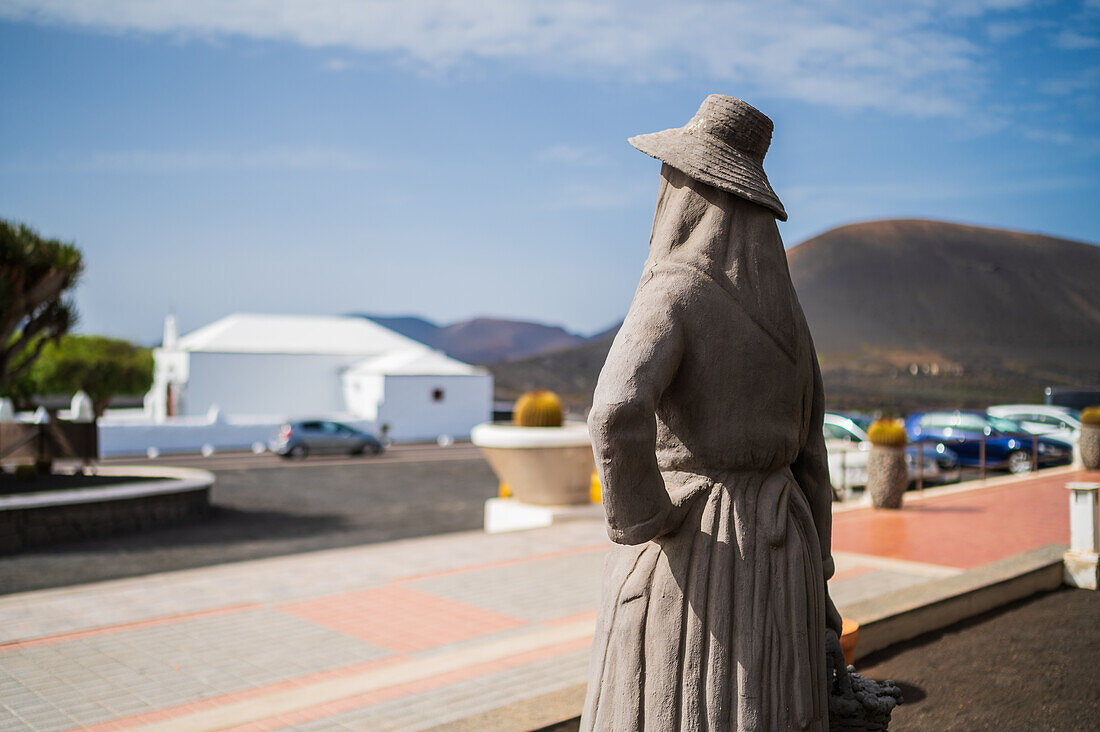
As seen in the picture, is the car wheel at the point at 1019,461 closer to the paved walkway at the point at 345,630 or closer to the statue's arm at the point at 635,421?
the paved walkway at the point at 345,630

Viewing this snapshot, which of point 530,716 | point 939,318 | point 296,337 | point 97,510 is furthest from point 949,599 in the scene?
point 296,337

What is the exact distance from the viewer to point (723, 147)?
250 cm

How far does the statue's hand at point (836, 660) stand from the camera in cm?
274

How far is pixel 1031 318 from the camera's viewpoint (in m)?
26.4

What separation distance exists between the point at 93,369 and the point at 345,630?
43089 mm

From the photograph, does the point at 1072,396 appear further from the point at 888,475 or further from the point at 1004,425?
the point at 888,475

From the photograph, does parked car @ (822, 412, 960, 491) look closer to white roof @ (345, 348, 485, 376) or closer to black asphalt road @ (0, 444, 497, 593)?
black asphalt road @ (0, 444, 497, 593)

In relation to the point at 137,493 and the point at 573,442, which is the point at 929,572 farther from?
the point at 137,493

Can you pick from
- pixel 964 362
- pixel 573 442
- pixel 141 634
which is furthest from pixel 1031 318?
pixel 141 634

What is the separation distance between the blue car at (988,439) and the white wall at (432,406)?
21584 mm

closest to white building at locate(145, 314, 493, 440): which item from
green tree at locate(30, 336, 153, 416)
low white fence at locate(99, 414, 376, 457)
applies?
green tree at locate(30, 336, 153, 416)

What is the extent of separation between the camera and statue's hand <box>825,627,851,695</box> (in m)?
2.74

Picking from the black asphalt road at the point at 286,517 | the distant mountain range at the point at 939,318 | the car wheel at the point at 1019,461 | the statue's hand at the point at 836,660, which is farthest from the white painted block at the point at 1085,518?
the distant mountain range at the point at 939,318

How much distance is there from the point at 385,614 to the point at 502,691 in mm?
2513
